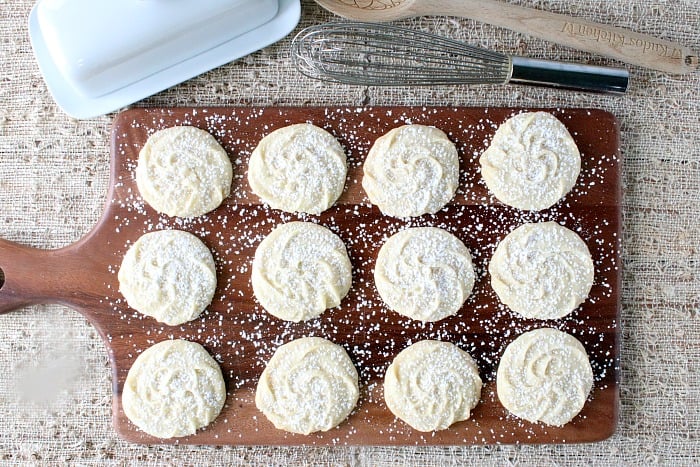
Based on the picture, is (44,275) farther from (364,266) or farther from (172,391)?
(364,266)

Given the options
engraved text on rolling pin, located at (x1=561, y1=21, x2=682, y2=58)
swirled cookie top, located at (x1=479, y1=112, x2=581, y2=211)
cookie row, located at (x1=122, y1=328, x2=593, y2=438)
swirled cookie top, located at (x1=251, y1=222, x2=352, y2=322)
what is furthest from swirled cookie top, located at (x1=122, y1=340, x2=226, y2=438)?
engraved text on rolling pin, located at (x1=561, y1=21, x2=682, y2=58)

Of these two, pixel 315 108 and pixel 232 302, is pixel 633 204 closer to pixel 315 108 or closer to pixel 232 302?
pixel 315 108

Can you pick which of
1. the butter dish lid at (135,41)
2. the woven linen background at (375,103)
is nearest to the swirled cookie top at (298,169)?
the woven linen background at (375,103)

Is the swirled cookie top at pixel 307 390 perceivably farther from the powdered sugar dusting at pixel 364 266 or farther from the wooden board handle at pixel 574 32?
the wooden board handle at pixel 574 32

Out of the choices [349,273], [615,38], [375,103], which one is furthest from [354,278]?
[615,38]

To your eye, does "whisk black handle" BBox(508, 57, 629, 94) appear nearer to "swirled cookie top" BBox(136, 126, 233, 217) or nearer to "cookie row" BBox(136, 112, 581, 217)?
"cookie row" BBox(136, 112, 581, 217)

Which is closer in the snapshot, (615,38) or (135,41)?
(135,41)

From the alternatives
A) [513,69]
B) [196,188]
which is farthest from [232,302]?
[513,69]
